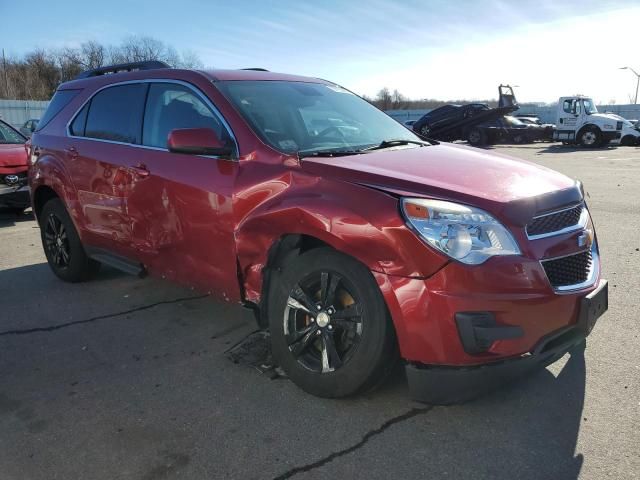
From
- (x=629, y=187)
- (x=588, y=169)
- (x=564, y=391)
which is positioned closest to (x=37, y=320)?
(x=564, y=391)

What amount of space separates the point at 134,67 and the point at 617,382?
177 inches

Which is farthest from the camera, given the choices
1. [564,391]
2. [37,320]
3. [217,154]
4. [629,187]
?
[629,187]

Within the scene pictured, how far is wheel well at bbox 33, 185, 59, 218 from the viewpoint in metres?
5.51

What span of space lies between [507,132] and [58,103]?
26173mm

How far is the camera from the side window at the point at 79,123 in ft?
16.3

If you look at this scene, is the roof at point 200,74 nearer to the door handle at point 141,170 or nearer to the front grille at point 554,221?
the door handle at point 141,170

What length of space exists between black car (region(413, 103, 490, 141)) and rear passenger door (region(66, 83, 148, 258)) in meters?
24.3

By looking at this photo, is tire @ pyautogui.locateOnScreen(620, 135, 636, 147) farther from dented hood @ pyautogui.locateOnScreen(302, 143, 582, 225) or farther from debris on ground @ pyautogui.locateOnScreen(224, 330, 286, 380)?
debris on ground @ pyautogui.locateOnScreen(224, 330, 286, 380)

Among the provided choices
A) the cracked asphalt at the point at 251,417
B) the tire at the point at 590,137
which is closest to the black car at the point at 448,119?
the tire at the point at 590,137

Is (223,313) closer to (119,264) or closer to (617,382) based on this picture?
(119,264)

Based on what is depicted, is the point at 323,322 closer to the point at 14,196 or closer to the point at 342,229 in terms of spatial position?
the point at 342,229

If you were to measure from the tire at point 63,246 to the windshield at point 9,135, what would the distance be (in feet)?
16.3

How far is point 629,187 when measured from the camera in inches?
431

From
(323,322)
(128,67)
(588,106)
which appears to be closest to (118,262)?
(128,67)
